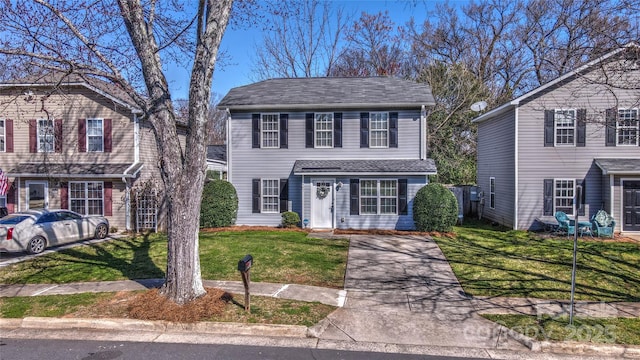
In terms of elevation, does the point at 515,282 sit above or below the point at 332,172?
below

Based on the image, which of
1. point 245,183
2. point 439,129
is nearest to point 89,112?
point 245,183

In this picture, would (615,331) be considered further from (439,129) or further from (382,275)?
(439,129)

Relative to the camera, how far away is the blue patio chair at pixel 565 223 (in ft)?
48.2

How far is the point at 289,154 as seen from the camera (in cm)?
1717

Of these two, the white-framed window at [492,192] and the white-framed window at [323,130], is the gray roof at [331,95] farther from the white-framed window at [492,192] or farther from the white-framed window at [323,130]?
the white-framed window at [492,192]

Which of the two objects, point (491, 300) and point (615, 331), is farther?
point (491, 300)

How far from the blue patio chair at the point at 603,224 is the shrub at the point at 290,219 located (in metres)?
12.1

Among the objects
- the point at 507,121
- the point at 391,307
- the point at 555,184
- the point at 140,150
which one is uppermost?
the point at 507,121

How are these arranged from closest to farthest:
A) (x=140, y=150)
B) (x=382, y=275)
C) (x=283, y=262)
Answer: (x=382, y=275) < (x=283, y=262) < (x=140, y=150)

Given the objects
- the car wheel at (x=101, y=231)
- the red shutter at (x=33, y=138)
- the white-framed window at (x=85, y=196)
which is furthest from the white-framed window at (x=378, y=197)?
the red shutter at (x=33, y=138)

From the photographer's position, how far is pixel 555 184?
15789 mm

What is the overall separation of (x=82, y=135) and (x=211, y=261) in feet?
34.5

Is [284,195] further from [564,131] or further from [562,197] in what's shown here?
[564,131]

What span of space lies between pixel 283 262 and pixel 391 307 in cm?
402
